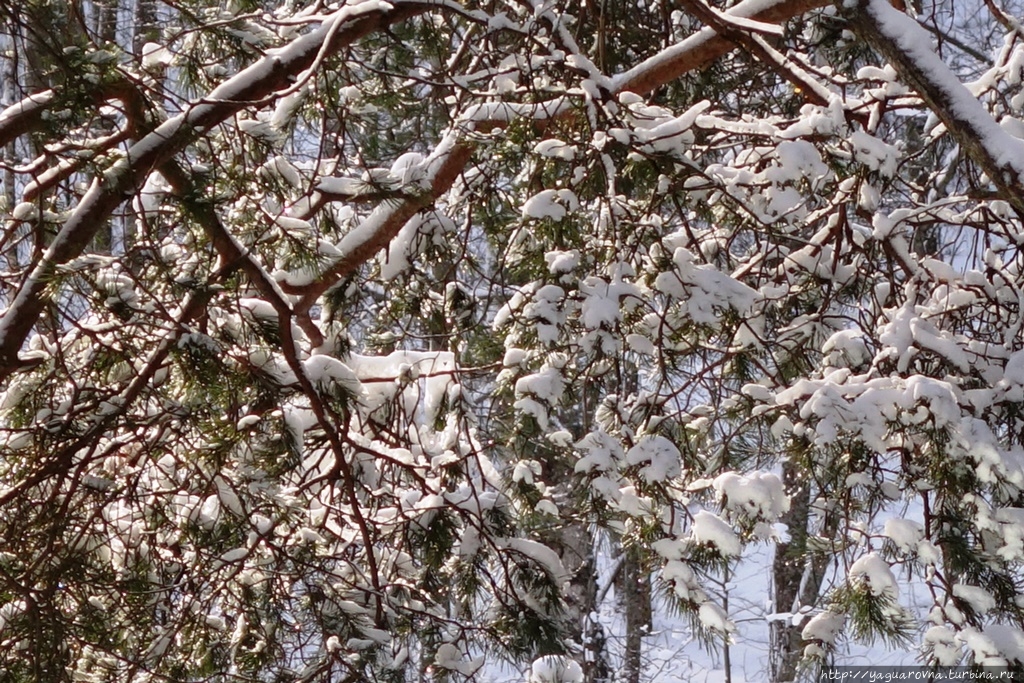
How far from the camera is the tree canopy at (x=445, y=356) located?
79.0 inches

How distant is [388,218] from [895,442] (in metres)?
1.51

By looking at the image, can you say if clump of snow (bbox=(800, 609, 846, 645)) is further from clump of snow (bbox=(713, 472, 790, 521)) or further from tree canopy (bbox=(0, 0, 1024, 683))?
clump of snow (bbox=(713, 472, 790, 521))

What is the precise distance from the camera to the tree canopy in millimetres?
2008

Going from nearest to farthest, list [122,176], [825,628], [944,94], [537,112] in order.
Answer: [944,94] → [122,176] → [825,628] → [537,112]

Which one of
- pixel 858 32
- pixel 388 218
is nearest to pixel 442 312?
pixel 388 218

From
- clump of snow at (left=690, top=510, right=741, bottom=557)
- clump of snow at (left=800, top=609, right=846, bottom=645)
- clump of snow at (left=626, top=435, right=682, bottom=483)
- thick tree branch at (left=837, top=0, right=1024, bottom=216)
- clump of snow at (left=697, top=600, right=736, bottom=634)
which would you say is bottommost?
clump of snow at (left=697, top=600, right=736, bottom=634)

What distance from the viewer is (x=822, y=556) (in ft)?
8.67

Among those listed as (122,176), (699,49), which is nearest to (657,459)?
(699,49)

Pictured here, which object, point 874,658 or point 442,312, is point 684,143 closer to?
point 442,312

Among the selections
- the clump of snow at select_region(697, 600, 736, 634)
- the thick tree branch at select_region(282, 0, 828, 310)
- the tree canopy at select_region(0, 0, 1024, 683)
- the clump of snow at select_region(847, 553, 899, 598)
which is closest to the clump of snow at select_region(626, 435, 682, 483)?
the tree canopy at select_region(0, 0, 1024, 683)

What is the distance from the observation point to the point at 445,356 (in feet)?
8.54

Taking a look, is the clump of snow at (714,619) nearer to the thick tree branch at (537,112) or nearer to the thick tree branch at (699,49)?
the thick tree branch at (537,112)

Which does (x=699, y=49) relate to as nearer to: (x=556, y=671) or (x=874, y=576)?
(x=874, y=576)

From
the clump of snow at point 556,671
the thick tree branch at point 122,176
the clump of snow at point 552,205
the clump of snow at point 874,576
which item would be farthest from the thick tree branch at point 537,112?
the clump of snow at point 874,576
